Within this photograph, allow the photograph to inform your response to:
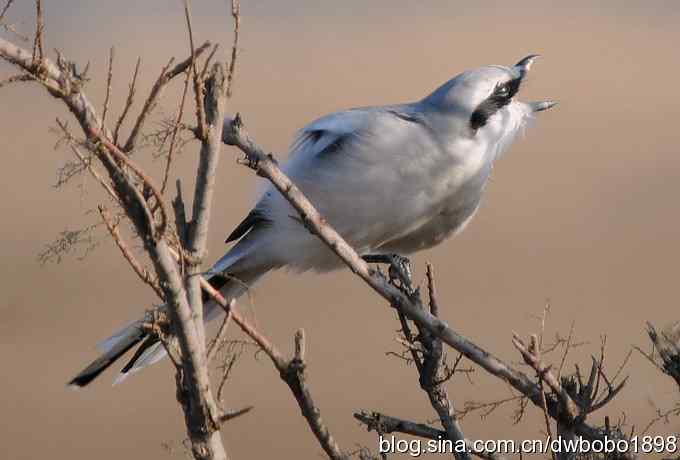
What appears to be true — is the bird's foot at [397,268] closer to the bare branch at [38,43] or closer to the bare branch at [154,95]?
the bare branch at [154,95]

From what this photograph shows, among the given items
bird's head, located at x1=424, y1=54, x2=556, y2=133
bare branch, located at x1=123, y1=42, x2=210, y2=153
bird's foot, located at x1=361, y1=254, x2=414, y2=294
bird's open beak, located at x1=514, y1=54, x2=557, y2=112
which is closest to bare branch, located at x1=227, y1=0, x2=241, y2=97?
bare branch, located at x1=123, y1=42, x2=210, y2=153

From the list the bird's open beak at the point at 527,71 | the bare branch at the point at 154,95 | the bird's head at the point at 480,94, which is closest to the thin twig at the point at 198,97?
the bare branch at the point at 154,95

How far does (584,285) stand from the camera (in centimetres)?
657

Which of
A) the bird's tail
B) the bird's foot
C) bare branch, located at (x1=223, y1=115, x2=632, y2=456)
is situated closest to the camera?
bare branch, located at (x1=223, y1=115, x2=632, y2=456)

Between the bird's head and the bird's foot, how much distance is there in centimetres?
37

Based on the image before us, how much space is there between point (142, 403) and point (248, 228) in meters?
2.74

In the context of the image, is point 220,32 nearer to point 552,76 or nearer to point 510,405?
point 552,76

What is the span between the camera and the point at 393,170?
3.04 m

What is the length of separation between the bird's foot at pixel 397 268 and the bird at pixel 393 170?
4 centimetres

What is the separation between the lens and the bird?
305 cm

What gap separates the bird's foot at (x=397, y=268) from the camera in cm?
268

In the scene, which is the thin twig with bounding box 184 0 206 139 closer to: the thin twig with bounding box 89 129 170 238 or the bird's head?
the thin twig with bounding box 89 129 170 238

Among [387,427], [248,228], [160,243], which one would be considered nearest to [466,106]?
[248,228]

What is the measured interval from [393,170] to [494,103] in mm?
311
